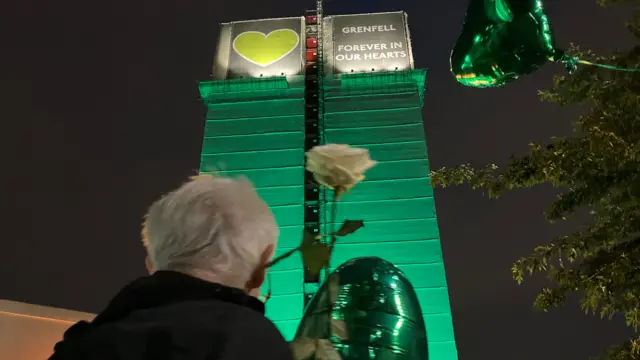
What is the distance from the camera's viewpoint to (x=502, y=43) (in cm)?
147

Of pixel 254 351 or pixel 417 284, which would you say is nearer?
pixel 254 351

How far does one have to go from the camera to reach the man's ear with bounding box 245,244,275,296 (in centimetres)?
88

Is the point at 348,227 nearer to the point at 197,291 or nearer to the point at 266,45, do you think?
the point at 197,291

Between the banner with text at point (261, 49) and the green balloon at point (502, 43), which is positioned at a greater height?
the banner with text at point (261, 49)

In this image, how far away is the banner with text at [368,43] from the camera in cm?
672

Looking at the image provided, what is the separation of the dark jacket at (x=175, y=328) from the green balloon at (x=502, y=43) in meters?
1.08

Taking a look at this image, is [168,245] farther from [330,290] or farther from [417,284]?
[417,284]

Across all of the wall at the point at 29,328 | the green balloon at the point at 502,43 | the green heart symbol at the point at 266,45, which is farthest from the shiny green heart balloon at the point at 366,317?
the green heart symbol at the point at 266,45

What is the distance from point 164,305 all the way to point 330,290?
0.40 meters

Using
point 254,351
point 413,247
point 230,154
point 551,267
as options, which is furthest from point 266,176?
point 254,351

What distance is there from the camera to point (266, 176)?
598 centimetres

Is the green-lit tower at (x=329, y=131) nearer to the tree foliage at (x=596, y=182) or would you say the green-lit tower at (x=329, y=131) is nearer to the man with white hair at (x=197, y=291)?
the tree foliage at (x=596, y=182)

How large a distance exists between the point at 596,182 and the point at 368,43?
16.8ft

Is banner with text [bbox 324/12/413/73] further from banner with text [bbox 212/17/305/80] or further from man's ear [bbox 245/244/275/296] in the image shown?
man's ear [bbox 245/244/275/296]
